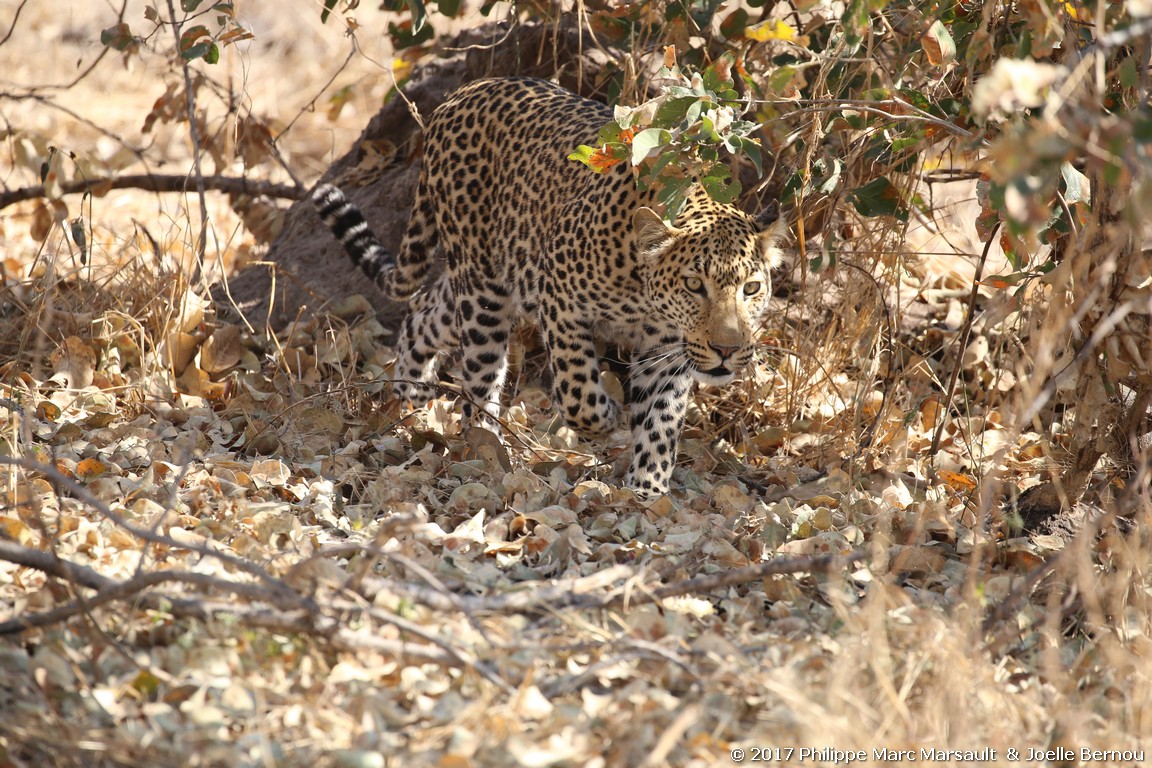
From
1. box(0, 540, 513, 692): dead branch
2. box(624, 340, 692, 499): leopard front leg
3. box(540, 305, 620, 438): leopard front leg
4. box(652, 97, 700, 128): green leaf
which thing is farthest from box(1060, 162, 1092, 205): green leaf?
box(0, 540, 513, 692): dead branch

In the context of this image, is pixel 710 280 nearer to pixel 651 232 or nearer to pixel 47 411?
pixel 651 232

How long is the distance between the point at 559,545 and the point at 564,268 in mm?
1684

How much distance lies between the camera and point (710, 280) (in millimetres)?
5105

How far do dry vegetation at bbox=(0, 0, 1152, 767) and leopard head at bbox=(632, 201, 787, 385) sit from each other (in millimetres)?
522

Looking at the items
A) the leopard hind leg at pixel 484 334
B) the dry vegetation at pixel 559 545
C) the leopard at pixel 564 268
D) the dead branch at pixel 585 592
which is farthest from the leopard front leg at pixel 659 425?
the dead branch at pixel 585 592

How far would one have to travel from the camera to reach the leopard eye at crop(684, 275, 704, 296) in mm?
5129

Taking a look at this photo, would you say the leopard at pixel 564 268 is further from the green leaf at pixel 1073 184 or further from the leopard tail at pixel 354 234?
the green leaf at pixel 1073 184

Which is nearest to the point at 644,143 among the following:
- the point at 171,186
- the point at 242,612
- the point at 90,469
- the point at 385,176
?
the point at 242,612

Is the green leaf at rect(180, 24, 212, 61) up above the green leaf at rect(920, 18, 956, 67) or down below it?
above

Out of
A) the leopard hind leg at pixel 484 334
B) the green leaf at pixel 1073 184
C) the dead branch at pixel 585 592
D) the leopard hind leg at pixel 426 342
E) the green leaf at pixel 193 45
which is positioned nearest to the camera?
the dead branch at pixel 585 592

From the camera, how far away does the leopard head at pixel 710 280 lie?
5102 mm

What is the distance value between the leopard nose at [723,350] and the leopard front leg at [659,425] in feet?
0.77

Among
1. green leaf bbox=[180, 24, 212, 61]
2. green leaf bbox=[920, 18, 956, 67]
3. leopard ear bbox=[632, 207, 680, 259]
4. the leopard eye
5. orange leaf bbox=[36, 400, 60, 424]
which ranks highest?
green leaf bbox=[180, 24, 212, 61]

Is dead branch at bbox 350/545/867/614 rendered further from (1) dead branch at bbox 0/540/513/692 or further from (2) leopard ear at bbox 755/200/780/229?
(2) leopard ear at bbox 755/200/780/229
